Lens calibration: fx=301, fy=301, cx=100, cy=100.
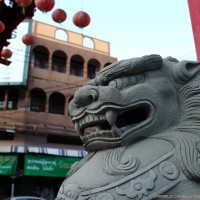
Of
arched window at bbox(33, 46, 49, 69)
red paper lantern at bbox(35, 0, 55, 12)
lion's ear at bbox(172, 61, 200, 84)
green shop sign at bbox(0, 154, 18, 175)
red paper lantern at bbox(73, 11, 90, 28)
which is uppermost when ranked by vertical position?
arched window at bbox(33, 46, 49, 69)

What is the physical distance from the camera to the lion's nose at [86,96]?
1.80 m

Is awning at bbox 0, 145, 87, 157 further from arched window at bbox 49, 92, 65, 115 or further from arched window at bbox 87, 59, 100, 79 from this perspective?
arched window at bbox 87, 59, 100, 79

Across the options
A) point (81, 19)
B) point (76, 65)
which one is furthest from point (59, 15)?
point (76, 65)

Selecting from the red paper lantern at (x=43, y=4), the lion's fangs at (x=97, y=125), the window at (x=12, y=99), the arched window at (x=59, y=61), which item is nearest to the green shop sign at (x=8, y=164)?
the window at (x=12, y=99)

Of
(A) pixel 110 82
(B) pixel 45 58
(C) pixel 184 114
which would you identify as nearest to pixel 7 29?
(A) pixel 110 82

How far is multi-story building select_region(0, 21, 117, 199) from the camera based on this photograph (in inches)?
485

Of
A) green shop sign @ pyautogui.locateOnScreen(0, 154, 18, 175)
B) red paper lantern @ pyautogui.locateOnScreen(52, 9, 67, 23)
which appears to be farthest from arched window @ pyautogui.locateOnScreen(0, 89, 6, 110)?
red paper lantern @ pyautogui.locateOnScreen(52, 9, 67, 23)

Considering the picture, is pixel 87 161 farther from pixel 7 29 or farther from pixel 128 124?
pixel 7 29

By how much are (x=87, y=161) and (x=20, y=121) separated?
454 inches

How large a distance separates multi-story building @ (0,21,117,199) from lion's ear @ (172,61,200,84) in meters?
10.9

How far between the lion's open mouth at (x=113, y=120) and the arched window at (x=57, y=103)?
42.0ft

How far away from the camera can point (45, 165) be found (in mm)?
12367

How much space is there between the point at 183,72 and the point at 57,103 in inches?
521

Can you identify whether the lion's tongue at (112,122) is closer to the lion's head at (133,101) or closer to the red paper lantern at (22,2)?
the lion's head at (133,101)
